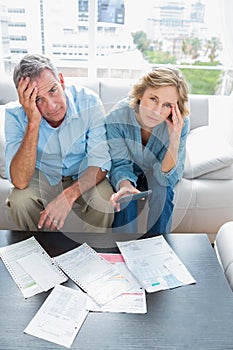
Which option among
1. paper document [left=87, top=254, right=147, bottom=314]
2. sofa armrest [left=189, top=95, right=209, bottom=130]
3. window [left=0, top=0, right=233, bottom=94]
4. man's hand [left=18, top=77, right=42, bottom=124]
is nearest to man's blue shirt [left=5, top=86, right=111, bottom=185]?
man's hand [left=18, top=77, right=42, bottom=124]

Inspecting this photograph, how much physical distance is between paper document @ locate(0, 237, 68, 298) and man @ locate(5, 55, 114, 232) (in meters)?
0.19

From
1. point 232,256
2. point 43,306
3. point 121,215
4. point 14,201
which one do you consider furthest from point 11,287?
point 232,256

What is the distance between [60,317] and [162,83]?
967mm

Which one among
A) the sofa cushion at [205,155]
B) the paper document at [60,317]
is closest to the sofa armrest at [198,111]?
the sofa cushion at [205,155]

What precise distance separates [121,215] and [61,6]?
2.04m

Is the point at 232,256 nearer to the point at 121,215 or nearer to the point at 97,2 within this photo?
the point at 121,215

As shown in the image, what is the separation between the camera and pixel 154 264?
4.12ft

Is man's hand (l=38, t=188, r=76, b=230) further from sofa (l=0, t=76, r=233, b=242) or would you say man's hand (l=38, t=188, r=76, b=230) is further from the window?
the window

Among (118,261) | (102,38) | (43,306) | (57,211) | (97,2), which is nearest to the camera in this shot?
(43,306)

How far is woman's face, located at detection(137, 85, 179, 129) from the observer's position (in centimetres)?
148

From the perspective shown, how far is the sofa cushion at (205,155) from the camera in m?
1.86

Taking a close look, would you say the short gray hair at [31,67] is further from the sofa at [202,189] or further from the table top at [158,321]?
the table top at [158,321]

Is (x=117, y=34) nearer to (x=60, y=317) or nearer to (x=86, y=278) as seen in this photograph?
(x=86, y=278)

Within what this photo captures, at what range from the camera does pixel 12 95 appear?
2.19 m
